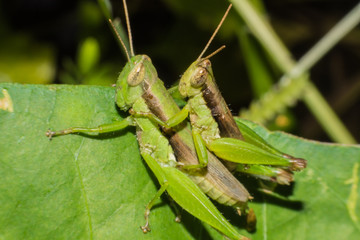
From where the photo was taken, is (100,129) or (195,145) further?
(195,145)

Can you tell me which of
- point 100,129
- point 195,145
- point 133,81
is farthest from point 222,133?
point 100,129

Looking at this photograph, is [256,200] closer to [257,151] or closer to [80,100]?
[257,151]

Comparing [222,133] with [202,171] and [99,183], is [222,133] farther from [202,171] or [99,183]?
[99,183]

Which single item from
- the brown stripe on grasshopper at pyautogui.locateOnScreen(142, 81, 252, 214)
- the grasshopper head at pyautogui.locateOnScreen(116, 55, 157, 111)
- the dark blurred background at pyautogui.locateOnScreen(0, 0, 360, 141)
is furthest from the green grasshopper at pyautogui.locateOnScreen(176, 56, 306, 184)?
the dark blurred background at pyautogui.locateOnScreen(0, 0, 360, 141)

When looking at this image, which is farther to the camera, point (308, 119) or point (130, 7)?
point (308, 119)

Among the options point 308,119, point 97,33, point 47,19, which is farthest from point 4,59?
point 308,119

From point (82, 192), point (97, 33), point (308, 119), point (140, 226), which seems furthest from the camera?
point (308, 119)
